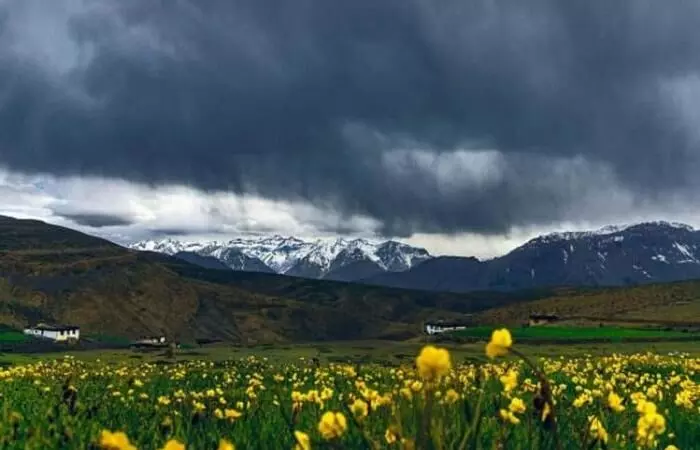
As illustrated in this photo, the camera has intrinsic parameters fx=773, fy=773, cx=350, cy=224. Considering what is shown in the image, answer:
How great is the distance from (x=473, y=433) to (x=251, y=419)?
13.9 ft

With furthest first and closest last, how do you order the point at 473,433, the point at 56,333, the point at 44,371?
the point at 56,333
the point at 44,371
the point at 473,433

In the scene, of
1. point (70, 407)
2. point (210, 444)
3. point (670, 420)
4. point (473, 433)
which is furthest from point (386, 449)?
point (670, 420)

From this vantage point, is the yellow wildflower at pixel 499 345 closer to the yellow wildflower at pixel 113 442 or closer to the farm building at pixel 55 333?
the yellow wildflower at pixel 113 442

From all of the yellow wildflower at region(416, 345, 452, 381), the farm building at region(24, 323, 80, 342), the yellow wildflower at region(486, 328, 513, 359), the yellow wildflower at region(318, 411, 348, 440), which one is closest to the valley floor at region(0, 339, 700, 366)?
the yellow wildflower at region(318, 411, 348, 440)

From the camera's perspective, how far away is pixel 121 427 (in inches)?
294

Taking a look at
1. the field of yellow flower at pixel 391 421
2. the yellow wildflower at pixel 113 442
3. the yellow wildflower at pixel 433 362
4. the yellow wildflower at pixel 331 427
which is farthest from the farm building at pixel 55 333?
the yellow wildflower at pixel 433 362

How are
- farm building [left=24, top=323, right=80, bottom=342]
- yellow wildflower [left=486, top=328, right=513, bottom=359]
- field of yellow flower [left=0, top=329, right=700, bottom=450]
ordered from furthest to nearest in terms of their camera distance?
farm building [left=24, top=323, right=80, bottom=342], field of yellow flower [left=0, top=329, right=700, bottom=450], yellow wildflower [left=486, top=328, right=513, bottom=359]

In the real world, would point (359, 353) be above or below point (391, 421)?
below

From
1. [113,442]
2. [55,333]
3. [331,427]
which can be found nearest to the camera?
[113,442]

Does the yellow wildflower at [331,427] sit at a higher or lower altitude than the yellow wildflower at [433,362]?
lower

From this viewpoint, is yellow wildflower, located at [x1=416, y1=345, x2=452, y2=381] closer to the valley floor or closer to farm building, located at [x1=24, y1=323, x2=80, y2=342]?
the valley floor

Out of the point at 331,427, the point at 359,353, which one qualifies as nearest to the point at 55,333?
the point at 359,353

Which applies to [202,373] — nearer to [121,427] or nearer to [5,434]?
[121,427]

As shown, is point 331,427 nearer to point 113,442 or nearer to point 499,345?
point 499,345
